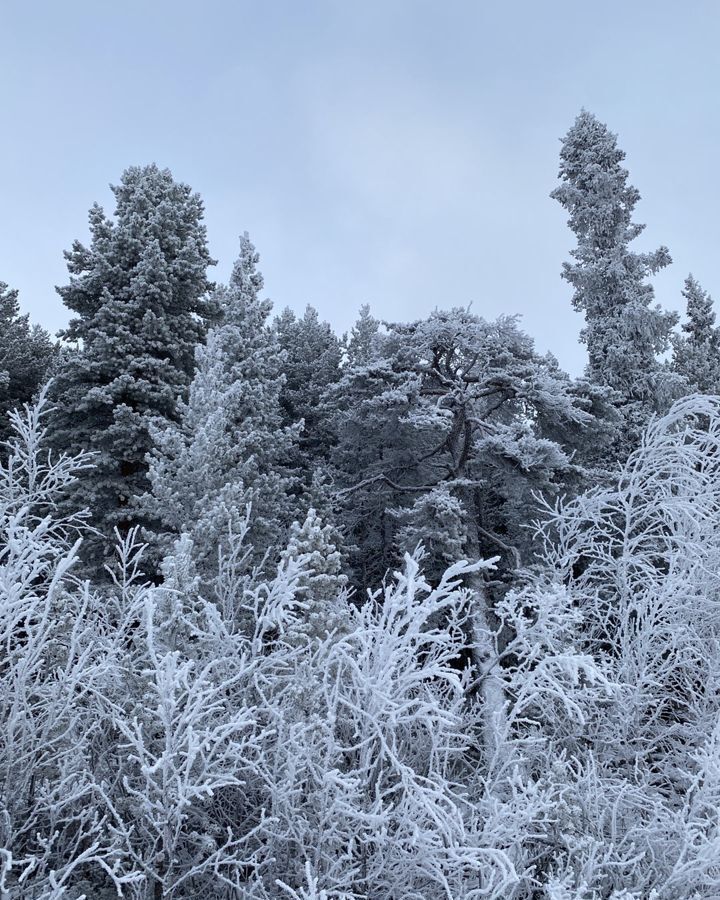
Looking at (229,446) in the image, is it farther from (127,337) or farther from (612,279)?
(612,279)

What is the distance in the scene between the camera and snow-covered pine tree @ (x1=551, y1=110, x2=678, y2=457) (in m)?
19.4

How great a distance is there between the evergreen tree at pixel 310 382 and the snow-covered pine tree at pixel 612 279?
30.3 feet

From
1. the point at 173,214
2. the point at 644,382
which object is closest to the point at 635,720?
the point at 644,382

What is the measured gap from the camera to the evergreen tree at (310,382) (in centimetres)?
2400


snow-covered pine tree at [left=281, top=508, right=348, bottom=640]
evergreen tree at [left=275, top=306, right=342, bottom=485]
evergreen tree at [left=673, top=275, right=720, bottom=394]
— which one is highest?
evergreen tree at [left=673, top=275, right=720, bottom=394]

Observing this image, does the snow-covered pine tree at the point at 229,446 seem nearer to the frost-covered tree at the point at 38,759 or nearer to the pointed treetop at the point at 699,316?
the frost-covered tree at the point at 38,759

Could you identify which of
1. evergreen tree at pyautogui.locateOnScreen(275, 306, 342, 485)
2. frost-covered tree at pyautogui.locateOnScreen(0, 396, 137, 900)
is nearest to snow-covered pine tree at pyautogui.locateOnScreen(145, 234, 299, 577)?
evergreen tree at pyautogui.locateOnScreen(275, 306, 342, 485)

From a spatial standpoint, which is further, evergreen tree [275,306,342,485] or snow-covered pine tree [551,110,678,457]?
evergreen tree [275,306,342,485]

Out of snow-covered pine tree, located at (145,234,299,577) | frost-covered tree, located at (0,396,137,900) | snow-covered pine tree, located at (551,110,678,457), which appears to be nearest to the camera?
frost-covered tree, located at (0,396,137,900)

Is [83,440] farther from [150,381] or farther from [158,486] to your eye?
[158,486]

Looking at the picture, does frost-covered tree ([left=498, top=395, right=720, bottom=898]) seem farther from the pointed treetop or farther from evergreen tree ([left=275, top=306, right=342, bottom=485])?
the pointed treetop

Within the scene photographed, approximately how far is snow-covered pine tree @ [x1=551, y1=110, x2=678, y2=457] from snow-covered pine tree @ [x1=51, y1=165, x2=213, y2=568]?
39.8 feet

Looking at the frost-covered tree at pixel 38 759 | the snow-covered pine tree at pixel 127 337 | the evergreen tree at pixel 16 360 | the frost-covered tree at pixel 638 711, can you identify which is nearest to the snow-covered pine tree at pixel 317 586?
the frost-covered tree at pixel 638 711

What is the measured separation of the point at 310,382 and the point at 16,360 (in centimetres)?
1067
